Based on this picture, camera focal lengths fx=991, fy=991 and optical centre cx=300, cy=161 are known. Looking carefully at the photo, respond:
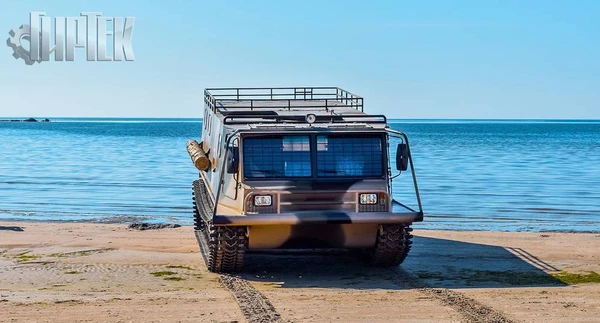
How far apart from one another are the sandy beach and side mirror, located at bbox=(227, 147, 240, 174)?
156cm

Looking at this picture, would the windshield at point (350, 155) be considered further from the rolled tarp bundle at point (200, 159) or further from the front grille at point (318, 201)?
the rolled tarp bundle at point (200, 159)

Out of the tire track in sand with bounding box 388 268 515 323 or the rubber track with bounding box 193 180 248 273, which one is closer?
the tire track in sand with bounding box 388 268 515 323

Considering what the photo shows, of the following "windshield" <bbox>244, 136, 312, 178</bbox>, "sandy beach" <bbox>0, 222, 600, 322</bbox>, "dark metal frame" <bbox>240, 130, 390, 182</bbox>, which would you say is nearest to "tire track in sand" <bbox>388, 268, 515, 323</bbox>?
"sandy beach" <bbox>0, 222, 600, 322</bbox>

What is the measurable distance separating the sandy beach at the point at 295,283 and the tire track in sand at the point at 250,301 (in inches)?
0.6

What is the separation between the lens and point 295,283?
45.4 feet

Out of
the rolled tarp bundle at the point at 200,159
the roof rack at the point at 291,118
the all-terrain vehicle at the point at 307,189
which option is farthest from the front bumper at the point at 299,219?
the rolled tarp bundle at the point at 200,159

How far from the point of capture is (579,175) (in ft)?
130

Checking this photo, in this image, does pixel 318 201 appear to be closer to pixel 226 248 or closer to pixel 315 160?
pixel 315 160

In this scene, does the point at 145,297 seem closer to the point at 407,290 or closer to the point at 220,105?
the point at 407,290

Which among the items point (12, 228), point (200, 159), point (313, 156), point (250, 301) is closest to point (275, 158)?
point (313, 156)

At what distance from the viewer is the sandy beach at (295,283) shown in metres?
11.5

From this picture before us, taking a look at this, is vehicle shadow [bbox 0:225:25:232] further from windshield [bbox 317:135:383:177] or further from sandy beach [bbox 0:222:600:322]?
windshield [bbox 317:135:383:177]

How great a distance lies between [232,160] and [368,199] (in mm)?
1989

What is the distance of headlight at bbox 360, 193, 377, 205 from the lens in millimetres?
13930
